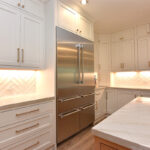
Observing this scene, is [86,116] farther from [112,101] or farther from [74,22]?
[74,22]

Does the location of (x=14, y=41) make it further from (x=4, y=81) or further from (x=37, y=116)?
(x=37, y=116)

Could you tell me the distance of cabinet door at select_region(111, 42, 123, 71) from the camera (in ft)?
11.5

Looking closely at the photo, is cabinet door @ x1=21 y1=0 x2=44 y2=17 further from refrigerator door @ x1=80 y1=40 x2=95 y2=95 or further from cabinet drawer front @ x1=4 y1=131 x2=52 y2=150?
cabinet drawer front @ x1=4 y1=131 x2=52 y2=150

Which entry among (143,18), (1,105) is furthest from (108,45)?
(1,105)

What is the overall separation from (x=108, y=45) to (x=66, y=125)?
107 inches

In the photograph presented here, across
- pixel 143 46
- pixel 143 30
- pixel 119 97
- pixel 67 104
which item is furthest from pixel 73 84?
pixel 143 30

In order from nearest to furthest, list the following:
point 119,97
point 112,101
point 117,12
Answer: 1. point 117,12
2. point 119,97
3. point 112,101

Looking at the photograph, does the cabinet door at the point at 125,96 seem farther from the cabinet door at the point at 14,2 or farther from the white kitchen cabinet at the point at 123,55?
the cabinet door at the point at 14,2

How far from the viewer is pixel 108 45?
3.66 metres

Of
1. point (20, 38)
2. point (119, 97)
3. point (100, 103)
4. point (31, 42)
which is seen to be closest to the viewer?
point (20, 38)

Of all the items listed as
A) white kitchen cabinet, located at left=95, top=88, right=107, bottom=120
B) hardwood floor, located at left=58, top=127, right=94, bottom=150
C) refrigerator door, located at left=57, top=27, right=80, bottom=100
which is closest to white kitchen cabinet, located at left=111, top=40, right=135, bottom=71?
white kitchen cabinet, located at left=95, top=88, right=107, bottom=120

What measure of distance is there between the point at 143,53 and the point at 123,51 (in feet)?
1.75

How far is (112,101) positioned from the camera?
3.29m

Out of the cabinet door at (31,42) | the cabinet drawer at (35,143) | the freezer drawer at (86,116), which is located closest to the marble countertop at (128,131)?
the cabinet drawer at (35,143)
